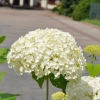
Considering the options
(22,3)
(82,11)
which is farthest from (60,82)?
(22,3)

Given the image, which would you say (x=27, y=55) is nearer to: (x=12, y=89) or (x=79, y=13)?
(x=12, y=89)

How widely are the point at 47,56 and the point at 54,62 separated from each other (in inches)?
2.0

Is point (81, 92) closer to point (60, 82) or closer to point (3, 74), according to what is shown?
point (60, 82)

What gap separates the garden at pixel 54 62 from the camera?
2.02m

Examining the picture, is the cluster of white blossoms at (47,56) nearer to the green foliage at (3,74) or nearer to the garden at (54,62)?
the garden at (54,62)

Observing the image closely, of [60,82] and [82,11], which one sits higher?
[60,82]

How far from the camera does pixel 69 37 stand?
2225mm

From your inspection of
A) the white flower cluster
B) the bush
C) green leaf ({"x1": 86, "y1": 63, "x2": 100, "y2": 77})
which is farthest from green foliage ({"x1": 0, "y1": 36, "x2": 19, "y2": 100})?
the bush

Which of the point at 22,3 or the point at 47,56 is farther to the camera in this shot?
the point at 22,3

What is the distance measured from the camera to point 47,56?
203 cm

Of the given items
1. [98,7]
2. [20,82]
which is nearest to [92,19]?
[98,7]

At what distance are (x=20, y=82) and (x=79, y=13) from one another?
2454 cm

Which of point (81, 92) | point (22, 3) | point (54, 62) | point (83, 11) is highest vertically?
point (54, 62)

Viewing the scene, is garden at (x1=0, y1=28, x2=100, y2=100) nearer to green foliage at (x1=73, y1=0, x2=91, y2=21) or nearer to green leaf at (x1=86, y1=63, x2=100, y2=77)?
green leaf at (x1=86, y1=63, x2=100, y2=77)
